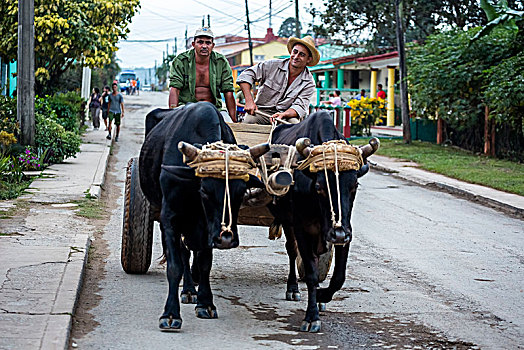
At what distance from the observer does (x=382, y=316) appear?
6.37m

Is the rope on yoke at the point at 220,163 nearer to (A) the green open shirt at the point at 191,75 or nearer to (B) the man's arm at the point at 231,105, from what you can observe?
(A) the green open shirt at the point at 191,75

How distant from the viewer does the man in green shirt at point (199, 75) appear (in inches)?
320

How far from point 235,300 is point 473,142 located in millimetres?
18780

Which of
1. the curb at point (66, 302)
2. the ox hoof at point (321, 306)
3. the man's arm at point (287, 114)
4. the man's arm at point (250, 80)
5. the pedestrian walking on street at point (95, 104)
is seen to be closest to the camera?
the curb at point (66, 302)

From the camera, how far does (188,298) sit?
6645 millimetres

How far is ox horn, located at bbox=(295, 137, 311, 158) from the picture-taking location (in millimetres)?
5696

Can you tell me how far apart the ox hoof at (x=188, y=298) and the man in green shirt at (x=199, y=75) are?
229cm

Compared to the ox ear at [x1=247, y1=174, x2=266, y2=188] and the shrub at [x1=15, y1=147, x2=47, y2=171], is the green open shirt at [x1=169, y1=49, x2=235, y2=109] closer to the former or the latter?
the ox ear at [x1=247, y1=174, x2=266, y2=188]

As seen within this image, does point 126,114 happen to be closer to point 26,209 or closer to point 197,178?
point 26,209

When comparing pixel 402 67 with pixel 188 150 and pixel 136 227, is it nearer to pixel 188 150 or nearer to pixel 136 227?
pixel 136 227

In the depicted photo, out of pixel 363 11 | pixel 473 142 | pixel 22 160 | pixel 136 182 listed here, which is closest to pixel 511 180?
pixel 473 142

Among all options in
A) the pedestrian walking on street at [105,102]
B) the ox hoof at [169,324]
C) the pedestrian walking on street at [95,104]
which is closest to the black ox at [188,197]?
the ox hoof at [169,324]

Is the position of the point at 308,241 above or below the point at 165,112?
below

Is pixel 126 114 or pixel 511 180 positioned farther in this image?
pixel 126 114
